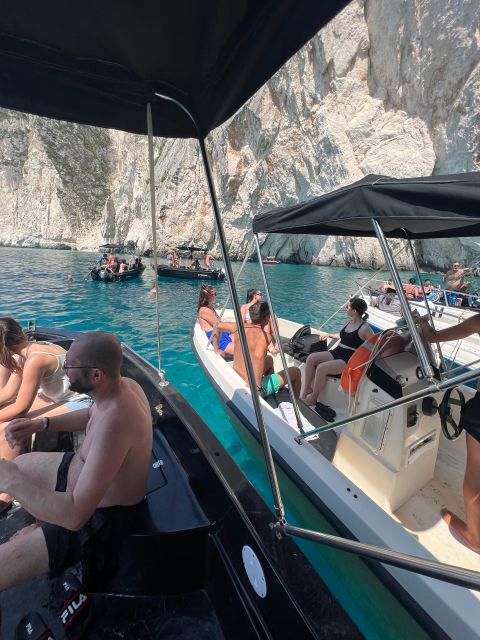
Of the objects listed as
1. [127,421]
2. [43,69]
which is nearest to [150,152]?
[43,69]

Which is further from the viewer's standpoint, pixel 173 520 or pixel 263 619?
pixel 173 520

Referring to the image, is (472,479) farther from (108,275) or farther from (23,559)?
(108,275)

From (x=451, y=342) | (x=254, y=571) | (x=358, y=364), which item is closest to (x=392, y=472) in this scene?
(x=358, y=364)

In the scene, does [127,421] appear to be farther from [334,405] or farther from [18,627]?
[334,405]

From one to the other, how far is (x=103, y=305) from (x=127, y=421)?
36.4 ft

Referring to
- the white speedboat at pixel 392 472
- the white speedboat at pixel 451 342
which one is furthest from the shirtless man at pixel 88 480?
the white speedboat at pixel 451 342

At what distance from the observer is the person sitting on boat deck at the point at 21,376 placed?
2.17 m

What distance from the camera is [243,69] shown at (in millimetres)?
1180

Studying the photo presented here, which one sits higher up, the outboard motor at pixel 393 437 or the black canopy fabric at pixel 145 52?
the black canopy fabric at pixel 145 52

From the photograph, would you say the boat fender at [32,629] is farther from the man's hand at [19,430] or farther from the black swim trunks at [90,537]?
the man's hand at [19,430]

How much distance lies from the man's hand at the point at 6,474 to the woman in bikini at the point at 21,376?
78 cm

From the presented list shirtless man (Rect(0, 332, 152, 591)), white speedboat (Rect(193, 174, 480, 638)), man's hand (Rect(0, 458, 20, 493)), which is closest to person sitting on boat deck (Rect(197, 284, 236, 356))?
white speedboat (Rect(193, 174, 480, 638))

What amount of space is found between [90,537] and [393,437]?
6.12ft

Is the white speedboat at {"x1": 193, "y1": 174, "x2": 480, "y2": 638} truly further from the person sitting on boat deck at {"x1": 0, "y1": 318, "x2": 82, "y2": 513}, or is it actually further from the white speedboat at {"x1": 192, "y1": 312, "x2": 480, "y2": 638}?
the person sitting on boat deck at {"x1": 0, "y1": 318, "x2": 82, "y2": 513}
